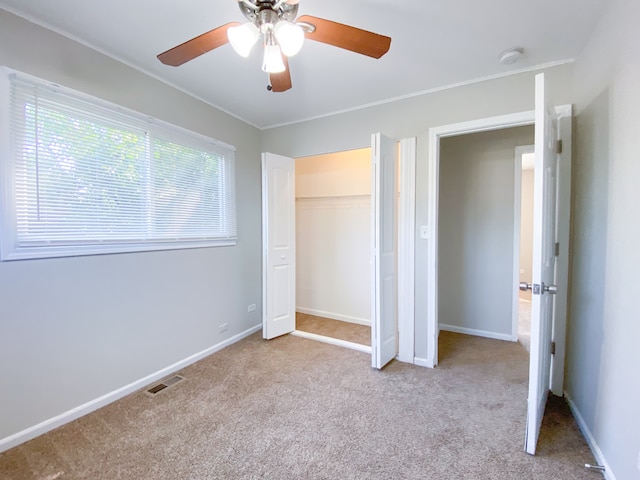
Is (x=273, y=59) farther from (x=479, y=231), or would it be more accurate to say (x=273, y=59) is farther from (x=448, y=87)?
(x=479, y=231)

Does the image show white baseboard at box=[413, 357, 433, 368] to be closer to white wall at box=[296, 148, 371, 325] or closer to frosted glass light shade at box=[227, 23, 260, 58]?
white wall at box=[296, 148, 371, 325]

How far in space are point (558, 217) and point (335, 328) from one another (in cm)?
254

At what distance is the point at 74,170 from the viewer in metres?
1.94

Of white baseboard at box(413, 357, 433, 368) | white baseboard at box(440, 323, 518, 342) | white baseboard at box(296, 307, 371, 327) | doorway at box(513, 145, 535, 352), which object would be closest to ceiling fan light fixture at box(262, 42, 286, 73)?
white baseboard at box(413, 357, 433, 368)

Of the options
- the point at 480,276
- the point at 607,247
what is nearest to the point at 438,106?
the point at 607,247

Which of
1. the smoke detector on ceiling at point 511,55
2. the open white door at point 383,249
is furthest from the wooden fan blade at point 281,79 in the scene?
the smoke detector on ceiling at point 511,55

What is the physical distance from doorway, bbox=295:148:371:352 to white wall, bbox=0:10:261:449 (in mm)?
1340

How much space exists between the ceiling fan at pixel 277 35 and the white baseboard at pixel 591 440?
90.3 inches

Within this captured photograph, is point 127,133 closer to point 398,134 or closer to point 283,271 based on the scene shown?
point 283,271

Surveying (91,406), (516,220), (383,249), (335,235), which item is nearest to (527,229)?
(516,220)

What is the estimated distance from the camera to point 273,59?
142 centimetres

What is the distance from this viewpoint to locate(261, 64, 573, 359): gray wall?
228cm

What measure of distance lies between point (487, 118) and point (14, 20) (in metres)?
3.16

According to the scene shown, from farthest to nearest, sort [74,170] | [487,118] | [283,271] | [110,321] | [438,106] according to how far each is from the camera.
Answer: [283,271]
[438,106]
[487,118]
[110,321]
[74,170]
